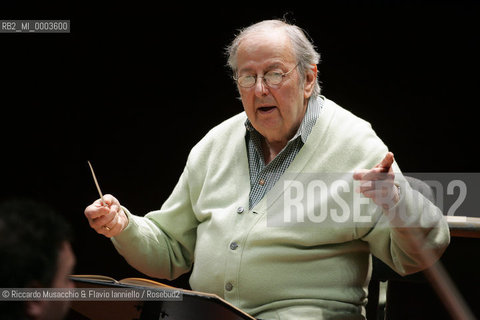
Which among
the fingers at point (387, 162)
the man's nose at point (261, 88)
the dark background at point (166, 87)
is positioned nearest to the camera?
the fingers at point (387, 162)

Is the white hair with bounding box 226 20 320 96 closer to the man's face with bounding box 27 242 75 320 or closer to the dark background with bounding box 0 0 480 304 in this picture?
the dark background with bounding box 0 0 480 304

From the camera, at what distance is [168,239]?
2.22m

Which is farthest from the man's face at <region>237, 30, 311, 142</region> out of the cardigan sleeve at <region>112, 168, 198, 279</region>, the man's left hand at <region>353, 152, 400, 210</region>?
the man's left hand at <region>353, 152, 400, 210</region>

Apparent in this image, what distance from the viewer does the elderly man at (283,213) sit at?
1.88m

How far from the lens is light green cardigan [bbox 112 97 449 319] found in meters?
1.86

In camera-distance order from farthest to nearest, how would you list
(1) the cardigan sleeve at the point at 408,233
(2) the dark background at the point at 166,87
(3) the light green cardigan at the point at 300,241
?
1. (2) the dark background at the point at 166,87
2. (3) the light green cardigan at the point at 300,241
3. (1) the cardigan sleeve at the point at 408,233

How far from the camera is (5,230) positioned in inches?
36.1

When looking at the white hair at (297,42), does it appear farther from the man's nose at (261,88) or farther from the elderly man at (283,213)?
the man's nose at (261,88)

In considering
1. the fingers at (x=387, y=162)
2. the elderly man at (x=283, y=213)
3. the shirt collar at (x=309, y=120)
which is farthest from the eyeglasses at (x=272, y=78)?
the fingers at (x=387, y=162)

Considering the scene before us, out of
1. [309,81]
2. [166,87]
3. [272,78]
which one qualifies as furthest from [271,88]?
[166,87]

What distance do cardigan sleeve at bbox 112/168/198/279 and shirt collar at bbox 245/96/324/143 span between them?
0.89 ft

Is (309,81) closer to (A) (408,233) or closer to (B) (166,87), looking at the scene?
(A) (408,233)

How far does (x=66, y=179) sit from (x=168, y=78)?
63 cm

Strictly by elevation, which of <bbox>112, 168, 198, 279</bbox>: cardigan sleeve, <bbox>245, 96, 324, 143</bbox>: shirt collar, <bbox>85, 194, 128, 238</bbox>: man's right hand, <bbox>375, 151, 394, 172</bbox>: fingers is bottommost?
<bbox>112, 168, 198, 279</bbox>: cardigan sleeve
